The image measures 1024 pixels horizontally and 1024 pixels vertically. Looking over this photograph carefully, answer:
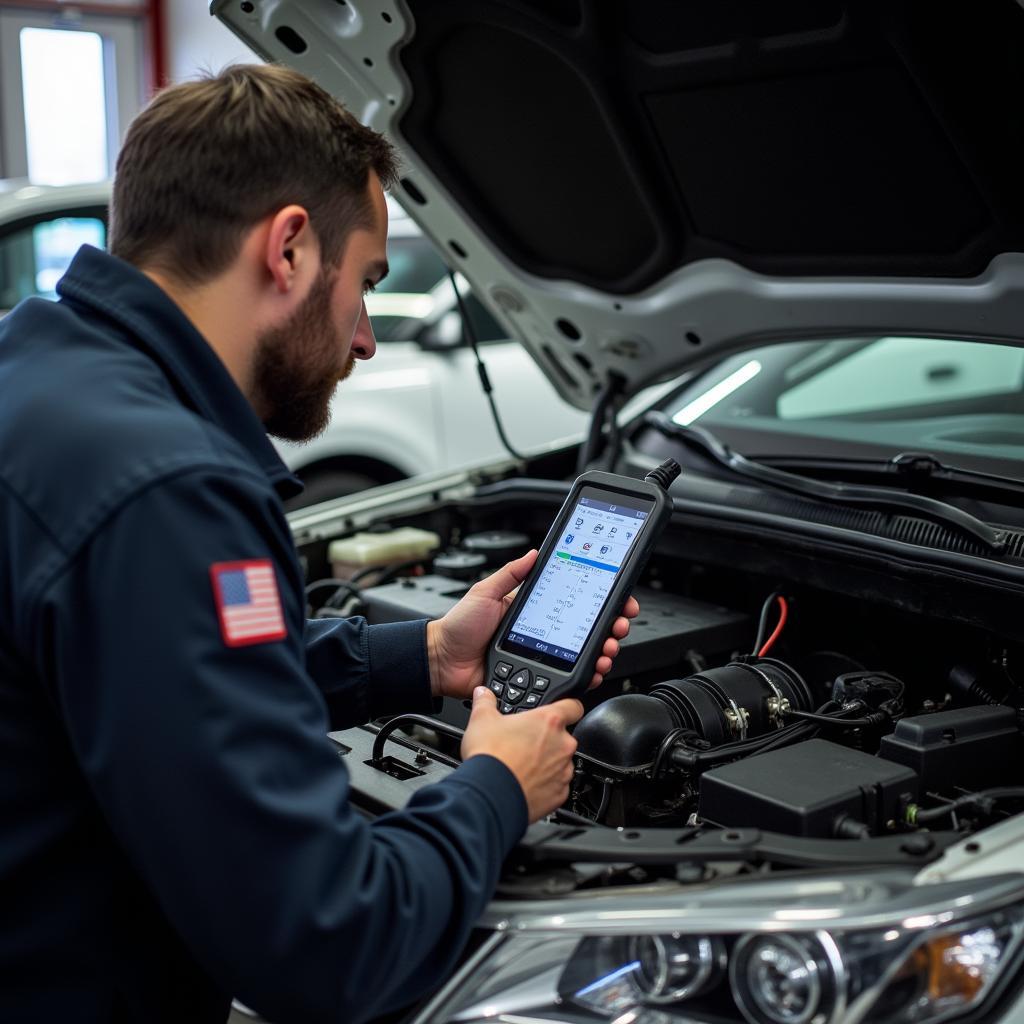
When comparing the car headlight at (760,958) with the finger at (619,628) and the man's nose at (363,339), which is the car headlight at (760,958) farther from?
the man's nose at (363,339)

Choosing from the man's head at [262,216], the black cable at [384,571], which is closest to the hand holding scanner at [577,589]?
the man's head at [262,216]

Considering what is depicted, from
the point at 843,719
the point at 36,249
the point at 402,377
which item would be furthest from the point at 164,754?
the point at 402,377

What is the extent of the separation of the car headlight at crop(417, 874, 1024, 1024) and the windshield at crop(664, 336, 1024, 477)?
1.32 meters

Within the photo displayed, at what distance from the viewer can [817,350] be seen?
9.37 ft

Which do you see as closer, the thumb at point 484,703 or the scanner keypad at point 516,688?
the thumb at point 484,703

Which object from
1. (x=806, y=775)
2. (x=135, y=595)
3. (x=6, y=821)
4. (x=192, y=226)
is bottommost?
(x=806, y=775)

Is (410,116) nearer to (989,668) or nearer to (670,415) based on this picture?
(670,415)

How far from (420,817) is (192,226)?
642mm

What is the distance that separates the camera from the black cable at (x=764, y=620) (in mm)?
2119

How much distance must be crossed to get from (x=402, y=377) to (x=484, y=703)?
3741mm

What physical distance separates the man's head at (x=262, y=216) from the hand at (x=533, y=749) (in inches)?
16.9

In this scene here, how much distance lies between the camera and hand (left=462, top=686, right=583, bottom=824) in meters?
1.30

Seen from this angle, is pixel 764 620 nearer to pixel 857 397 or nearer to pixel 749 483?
pixel 749 483

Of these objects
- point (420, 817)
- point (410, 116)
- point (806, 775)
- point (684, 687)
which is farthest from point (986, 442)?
point (420, 817)
